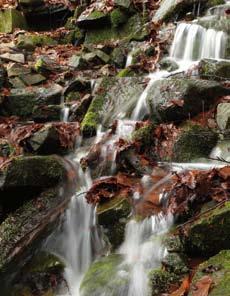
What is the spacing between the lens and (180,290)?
4133 millimetres

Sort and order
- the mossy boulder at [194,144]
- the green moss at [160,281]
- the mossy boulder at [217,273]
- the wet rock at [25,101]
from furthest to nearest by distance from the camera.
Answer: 1. the wet rock at [25,101]
2. the mossy boulder at [194,144]
3. the green moss at [160,281]
4. the mossy boulder at [217,273]

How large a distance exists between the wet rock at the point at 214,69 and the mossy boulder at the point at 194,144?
169 cm

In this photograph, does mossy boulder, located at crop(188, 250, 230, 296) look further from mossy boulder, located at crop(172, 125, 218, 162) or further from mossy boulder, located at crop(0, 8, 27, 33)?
mossy boulder, located at crop(0, 8, 27, 33)

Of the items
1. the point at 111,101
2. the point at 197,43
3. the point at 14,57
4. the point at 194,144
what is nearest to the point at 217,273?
the point at 194,144

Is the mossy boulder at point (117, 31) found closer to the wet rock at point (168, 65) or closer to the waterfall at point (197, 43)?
the waterfall at point (197, 43)

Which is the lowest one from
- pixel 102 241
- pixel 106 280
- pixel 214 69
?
pixel 102 241

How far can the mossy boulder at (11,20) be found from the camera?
14375 mm

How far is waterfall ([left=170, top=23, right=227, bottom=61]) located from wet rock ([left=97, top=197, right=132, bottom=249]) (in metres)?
5.12

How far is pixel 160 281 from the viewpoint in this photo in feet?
14.2

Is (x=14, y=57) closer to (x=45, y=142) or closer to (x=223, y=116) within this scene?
(x=45, y=142)

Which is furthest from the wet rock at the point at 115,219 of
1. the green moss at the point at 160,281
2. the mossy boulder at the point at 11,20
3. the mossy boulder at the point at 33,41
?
the mossy boulder at the point at 11,20

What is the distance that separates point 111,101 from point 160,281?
15.1 ft

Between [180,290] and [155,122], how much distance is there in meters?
3.62

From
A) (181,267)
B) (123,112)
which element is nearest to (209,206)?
(181,267)
